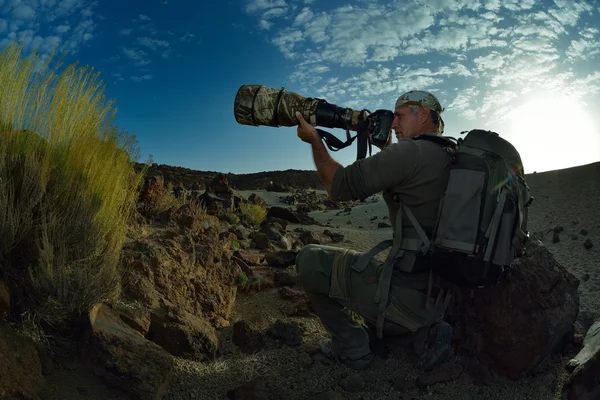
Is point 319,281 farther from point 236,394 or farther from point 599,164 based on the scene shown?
point 599,164

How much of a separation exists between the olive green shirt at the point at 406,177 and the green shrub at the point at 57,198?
59.1 inches

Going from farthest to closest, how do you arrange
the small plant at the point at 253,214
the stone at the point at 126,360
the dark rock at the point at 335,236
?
the small plant at the point at 253,214 < the dark rock at the point at 335,236 < the stone at the point at 126,360

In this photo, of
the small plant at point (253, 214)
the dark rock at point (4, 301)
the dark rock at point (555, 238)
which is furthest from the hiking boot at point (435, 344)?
the dark rock at point (555, 238)

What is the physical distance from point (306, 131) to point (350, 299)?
3.30 feet

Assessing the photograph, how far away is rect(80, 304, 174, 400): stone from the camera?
7.27ft

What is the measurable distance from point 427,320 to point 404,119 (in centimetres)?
117

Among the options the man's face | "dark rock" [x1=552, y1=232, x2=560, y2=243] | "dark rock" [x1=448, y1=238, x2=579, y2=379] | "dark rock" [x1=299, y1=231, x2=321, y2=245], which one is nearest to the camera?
the man's face

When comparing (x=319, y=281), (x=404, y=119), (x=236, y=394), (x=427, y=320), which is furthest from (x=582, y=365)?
(x=236, y=394)

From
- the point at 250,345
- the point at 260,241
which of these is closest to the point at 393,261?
the point at 250,345

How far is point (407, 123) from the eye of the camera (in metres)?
2.67

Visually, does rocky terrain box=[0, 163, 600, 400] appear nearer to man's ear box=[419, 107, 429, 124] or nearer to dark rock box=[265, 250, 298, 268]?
dark rock box=[265, 250, 298, 268]

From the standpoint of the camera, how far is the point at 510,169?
7.79 ft

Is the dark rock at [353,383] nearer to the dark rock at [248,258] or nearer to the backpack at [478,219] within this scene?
the backpack at [478,219]

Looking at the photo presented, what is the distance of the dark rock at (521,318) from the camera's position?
2.71m
